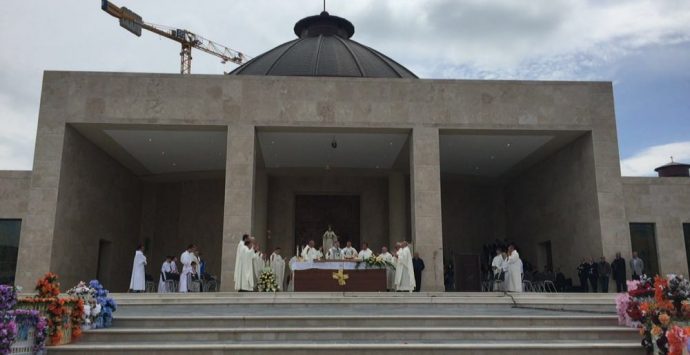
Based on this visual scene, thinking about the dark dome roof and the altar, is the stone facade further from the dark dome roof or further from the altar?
the dark dome roof

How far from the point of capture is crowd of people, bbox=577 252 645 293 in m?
16.7

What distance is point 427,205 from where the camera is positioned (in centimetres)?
1716

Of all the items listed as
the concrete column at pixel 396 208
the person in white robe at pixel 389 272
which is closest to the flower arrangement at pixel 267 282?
the person in white robe at pixel 389 272

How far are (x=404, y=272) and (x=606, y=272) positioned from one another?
6.12 m

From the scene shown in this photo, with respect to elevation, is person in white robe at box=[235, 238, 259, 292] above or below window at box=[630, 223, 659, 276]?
below

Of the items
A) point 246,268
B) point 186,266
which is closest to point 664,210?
point 246,268

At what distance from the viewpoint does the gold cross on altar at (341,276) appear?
14641 millimetres

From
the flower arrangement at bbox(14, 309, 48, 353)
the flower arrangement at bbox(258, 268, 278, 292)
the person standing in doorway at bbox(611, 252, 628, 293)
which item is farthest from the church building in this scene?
the flower arrangement at bbox(14, 309, 48, 353)

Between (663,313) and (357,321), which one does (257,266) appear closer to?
→ (357,321)

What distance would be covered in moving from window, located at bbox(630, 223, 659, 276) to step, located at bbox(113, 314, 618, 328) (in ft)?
38.7

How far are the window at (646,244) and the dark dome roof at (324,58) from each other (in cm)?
1080

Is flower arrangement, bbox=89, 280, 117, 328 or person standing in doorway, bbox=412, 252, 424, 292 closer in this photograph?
flower arrangement, bbox=89, 280, 117, 328

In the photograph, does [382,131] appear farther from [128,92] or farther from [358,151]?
[128,92]

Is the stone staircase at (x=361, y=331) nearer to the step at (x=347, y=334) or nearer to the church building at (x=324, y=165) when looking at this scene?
the step at (x=347, y=334)
